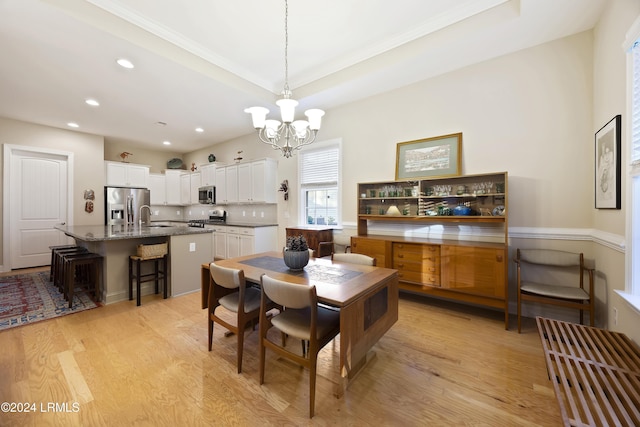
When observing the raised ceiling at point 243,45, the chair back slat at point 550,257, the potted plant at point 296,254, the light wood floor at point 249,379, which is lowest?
the light wood floor at point 249,379

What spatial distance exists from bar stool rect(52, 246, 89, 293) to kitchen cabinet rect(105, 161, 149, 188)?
107 inches

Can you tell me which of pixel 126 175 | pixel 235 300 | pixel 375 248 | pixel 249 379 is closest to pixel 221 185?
pixel 126 175

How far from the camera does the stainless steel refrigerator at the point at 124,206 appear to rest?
6.19 meters

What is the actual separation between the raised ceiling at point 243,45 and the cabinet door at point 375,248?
2.20 metres

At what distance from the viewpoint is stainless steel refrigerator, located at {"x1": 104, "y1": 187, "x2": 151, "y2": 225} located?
6.19 meters

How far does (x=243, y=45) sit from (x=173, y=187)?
552cm

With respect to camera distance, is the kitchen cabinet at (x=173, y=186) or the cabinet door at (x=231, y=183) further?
the kitchen cabinet at (x=173, y=186)

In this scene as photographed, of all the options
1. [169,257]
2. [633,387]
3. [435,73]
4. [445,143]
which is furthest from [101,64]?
[633,387]

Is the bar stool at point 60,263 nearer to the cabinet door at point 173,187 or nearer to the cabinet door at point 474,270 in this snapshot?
the cabinet door at point 173,187

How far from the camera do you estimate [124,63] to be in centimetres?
304

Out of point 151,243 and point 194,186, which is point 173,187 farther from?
point 151,243

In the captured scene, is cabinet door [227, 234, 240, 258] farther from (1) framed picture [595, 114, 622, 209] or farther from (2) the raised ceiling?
(1) framed picture [595, 114, 622, 209]

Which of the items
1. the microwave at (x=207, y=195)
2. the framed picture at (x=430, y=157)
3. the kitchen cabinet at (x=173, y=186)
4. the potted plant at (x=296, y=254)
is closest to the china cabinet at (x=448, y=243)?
the framed picture at (x=430, y=157)

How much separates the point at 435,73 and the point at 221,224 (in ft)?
16.6
